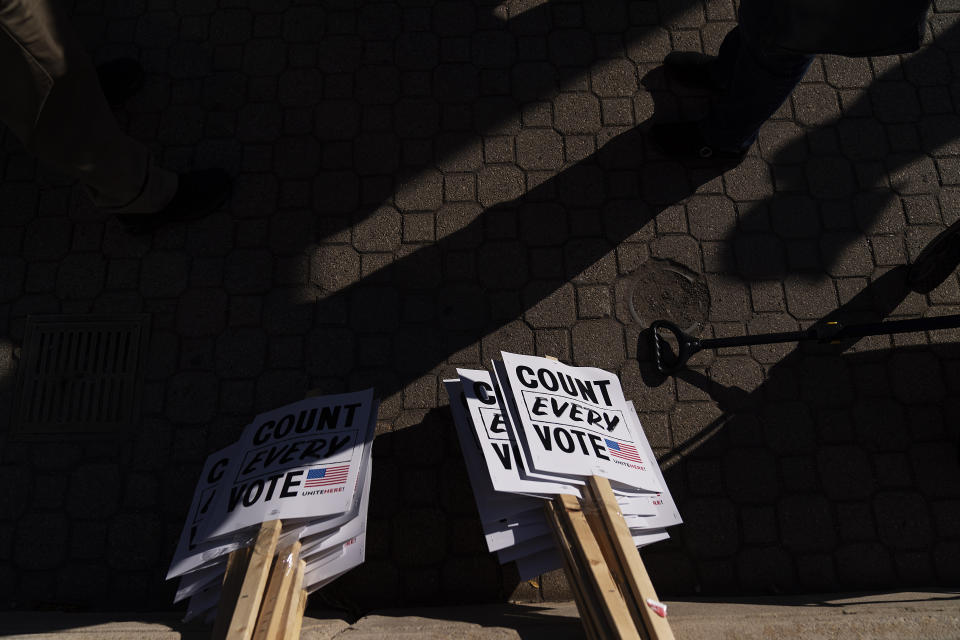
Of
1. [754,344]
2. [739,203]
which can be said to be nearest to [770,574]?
[754,344]

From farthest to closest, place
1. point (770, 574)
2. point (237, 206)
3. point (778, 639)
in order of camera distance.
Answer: point (237, 206) → point (770, 574) → point (778, 639)

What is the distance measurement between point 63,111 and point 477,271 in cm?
205

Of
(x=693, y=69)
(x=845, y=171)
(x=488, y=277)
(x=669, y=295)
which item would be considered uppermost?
(x=693, y=69)

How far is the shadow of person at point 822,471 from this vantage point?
9.72ft

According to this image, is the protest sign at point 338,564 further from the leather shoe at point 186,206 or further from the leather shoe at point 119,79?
the leather shoe at point 119,79

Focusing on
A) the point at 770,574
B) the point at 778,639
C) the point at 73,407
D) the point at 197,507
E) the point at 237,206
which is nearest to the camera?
the point at 778,639

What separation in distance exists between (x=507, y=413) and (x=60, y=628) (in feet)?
6.58

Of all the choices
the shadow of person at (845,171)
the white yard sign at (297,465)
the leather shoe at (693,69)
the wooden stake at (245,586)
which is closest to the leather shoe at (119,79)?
the white yard sign at (297,465)

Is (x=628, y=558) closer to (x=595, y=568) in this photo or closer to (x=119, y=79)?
(x=595, y=568)

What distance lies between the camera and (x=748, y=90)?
3137 millimetres

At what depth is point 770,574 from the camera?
296 cm

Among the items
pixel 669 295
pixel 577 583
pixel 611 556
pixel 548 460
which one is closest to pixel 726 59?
pixel 669 295

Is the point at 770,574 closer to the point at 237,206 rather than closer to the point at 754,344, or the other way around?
the point at 754,344

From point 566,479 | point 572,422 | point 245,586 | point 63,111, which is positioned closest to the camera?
point 245,586
